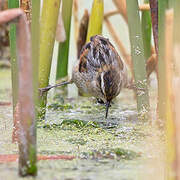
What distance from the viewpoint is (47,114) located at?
412cm

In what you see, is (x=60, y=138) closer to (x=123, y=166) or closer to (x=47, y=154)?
(x=47, y=154)

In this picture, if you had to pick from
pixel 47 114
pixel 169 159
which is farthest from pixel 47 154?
pixel 47 114

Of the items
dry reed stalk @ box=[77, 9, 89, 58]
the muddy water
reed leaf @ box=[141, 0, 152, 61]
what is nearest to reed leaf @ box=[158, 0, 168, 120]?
the muddy water

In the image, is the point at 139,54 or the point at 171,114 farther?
the point at 139,54

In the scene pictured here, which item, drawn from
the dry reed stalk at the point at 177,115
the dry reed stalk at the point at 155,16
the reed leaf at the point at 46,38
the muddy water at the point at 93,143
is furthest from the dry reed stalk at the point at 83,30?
the dry reed stalk at the point at 177,115

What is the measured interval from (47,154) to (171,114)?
899mm

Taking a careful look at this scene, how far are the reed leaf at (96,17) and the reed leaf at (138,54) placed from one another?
1.12m

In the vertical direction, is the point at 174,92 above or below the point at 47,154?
above

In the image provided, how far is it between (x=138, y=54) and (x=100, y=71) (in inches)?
39.4

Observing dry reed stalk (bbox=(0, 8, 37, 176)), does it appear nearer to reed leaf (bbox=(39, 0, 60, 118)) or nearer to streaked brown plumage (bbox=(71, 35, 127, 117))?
reed leaf (bbox=(39, 0, 60, 118))

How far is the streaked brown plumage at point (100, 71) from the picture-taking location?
411cm

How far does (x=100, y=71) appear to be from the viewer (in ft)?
14.3

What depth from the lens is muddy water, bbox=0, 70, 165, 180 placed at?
8.34 ft

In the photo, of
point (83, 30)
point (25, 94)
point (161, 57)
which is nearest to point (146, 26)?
point (83, 30)
